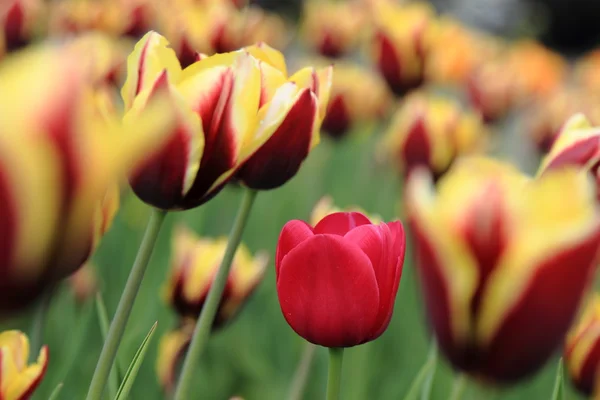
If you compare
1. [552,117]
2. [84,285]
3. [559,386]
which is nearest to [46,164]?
[559,386]

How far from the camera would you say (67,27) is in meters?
0.97

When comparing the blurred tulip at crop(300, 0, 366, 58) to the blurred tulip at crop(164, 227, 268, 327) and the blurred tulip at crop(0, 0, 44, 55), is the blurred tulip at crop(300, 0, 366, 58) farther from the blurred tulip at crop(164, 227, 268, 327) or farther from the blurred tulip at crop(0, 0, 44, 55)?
the blurred tulip at crop(164, 227, 268, 327)

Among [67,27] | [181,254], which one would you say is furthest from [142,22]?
[181,254]

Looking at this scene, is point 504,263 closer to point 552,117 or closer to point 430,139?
point 430,139

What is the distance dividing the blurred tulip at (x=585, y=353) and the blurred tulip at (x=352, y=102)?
69cm

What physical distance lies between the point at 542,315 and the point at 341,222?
14 centimetres

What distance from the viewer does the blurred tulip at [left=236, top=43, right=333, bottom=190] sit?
376 mm

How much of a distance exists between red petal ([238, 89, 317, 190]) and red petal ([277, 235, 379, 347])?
68mm

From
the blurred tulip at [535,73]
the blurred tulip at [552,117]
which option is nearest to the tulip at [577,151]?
the blurred tulip at [552,117]

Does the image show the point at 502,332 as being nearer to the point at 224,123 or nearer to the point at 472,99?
the point at 224,123

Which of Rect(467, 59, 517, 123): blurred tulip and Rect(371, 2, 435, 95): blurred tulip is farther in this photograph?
Rect(467, 59, 517, 123): blurred tulip

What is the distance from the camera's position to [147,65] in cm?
36

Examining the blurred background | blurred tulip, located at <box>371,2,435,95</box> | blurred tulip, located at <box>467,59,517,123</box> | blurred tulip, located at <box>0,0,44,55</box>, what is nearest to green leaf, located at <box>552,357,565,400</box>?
the blurred background

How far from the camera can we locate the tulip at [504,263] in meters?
0.28
